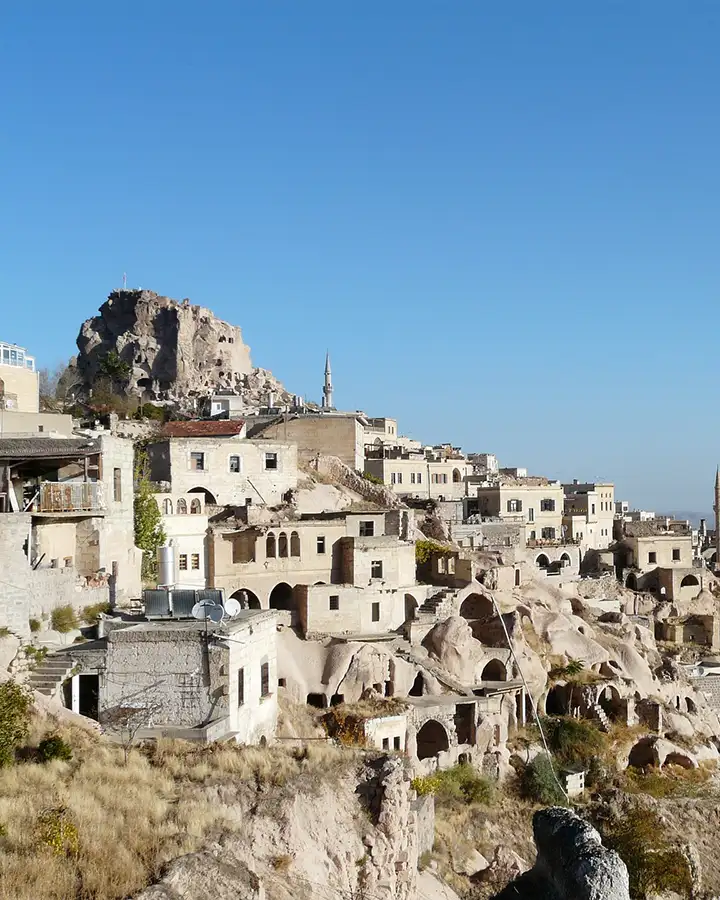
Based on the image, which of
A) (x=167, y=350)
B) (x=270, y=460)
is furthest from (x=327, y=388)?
(x=270, y=460)

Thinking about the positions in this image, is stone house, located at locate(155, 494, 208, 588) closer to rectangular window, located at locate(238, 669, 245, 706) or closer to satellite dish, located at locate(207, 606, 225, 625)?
rectangular window, located at locate(238, 669, 245, 706)

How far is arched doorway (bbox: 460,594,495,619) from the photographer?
44.3 m

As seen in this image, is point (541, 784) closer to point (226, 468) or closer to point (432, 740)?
point (432, 740)

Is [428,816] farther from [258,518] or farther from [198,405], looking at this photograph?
[198,405]

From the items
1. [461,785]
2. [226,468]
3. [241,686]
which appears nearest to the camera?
[241,686]

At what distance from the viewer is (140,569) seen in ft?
118

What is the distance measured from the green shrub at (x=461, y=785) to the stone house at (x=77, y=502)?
12.5 meters

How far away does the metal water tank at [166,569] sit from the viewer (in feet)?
86.9

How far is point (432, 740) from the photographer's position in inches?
1438

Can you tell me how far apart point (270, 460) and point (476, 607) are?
12416mm

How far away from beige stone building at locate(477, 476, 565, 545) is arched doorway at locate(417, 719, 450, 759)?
27275mm

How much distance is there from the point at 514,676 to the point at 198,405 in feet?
143

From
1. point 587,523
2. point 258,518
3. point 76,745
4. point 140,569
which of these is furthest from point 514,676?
point 587,523

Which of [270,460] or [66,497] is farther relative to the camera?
[270,460]
